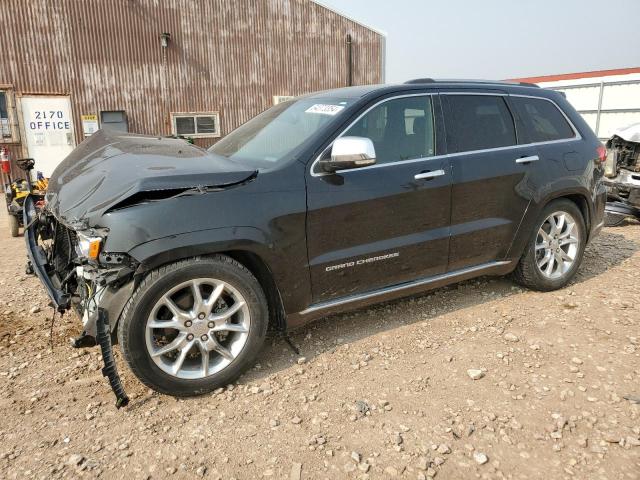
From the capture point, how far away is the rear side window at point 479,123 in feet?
11.9

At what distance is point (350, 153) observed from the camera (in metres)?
2.91

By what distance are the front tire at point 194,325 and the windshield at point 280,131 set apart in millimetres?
848

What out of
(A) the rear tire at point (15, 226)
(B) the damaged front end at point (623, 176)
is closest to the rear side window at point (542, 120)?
(B) the damaged front end at point (623, 176)

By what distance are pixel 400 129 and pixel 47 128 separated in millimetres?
12635

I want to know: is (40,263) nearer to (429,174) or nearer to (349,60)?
(429,174)

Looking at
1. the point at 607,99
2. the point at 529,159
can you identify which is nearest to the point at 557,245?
the point at 529,159

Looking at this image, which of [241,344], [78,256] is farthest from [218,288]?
[78,256]

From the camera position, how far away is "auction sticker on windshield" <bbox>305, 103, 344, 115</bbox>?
10.8 feet

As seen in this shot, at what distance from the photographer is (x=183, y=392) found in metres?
2.77

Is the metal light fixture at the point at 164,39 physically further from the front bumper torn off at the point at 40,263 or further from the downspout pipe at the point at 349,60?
the front bumper torn off at the point at 40,263

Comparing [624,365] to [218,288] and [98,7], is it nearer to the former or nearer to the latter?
[218,288]

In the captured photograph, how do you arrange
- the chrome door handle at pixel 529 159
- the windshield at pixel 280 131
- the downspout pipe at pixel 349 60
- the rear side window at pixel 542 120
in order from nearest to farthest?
1. the windshield at pixel 280 131
2. the chrome door handle at pixel 529 159
3. the rear side window at pixel 542 120
4. the downspout pipe at pixel 349 60

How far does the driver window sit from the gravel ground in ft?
4.37

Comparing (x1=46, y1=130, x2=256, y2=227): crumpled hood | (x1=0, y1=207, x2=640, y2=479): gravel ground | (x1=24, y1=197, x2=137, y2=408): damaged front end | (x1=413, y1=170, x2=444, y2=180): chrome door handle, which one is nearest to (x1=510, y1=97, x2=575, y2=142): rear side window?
(x1=413, y1=170, x2=444, y2=180): chrome door handle
